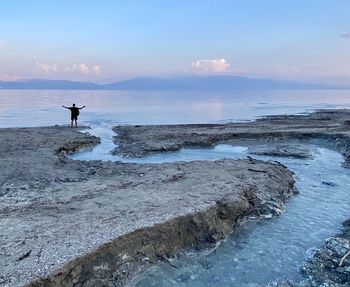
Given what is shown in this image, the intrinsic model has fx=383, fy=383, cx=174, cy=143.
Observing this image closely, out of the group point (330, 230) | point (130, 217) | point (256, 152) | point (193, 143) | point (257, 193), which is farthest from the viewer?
point (193, 143)

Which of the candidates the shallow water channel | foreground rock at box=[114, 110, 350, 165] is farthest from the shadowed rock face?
the shallow water channel

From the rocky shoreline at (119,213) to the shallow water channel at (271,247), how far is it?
43 cm

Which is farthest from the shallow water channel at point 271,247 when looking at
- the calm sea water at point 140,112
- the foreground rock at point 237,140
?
the calm sea water at point 140,112

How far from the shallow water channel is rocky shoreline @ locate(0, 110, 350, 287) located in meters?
0.43

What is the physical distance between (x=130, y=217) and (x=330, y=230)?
23.2 feet

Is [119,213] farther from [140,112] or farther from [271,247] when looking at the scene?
[140,112]

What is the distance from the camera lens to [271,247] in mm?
12148

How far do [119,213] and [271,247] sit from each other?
500cm

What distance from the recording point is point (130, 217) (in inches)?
480

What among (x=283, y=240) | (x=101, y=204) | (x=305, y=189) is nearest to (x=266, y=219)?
(x=283, y=240)

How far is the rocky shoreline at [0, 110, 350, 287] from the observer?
983cm

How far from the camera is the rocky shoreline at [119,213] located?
983 cm

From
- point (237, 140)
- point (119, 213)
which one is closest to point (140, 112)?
point (237, 140)

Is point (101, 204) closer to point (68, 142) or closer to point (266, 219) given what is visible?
point (266, 219)
